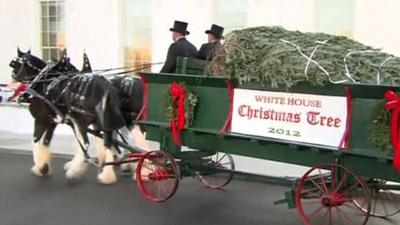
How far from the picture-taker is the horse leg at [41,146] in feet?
29.2

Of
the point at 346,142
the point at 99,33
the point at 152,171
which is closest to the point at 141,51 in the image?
the point at 99,33

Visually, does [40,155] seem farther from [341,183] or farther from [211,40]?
[341,183]

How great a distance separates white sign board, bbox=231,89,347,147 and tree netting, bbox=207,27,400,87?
0.52 ft

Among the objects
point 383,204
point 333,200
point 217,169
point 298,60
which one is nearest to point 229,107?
point 298,60

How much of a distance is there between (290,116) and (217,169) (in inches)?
64.2

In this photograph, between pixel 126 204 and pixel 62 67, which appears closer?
pixel 126 204

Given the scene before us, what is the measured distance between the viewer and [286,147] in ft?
18.6

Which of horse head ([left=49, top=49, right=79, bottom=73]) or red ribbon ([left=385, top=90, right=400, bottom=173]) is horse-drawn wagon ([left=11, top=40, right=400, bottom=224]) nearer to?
red ribbon ([left=385, top=90, right=400, bottom=173])

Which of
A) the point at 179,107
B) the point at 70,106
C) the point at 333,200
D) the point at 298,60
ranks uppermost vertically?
the point at 298,60

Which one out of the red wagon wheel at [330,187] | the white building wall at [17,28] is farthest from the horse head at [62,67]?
the white building wall at [17,28]

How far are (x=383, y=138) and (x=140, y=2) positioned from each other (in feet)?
30.9

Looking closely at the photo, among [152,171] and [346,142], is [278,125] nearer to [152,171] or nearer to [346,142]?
[346,142]

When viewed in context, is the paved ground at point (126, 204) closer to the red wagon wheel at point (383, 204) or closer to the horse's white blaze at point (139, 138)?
the horse's white blaze at point (139, 138)

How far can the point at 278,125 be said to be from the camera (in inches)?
221
